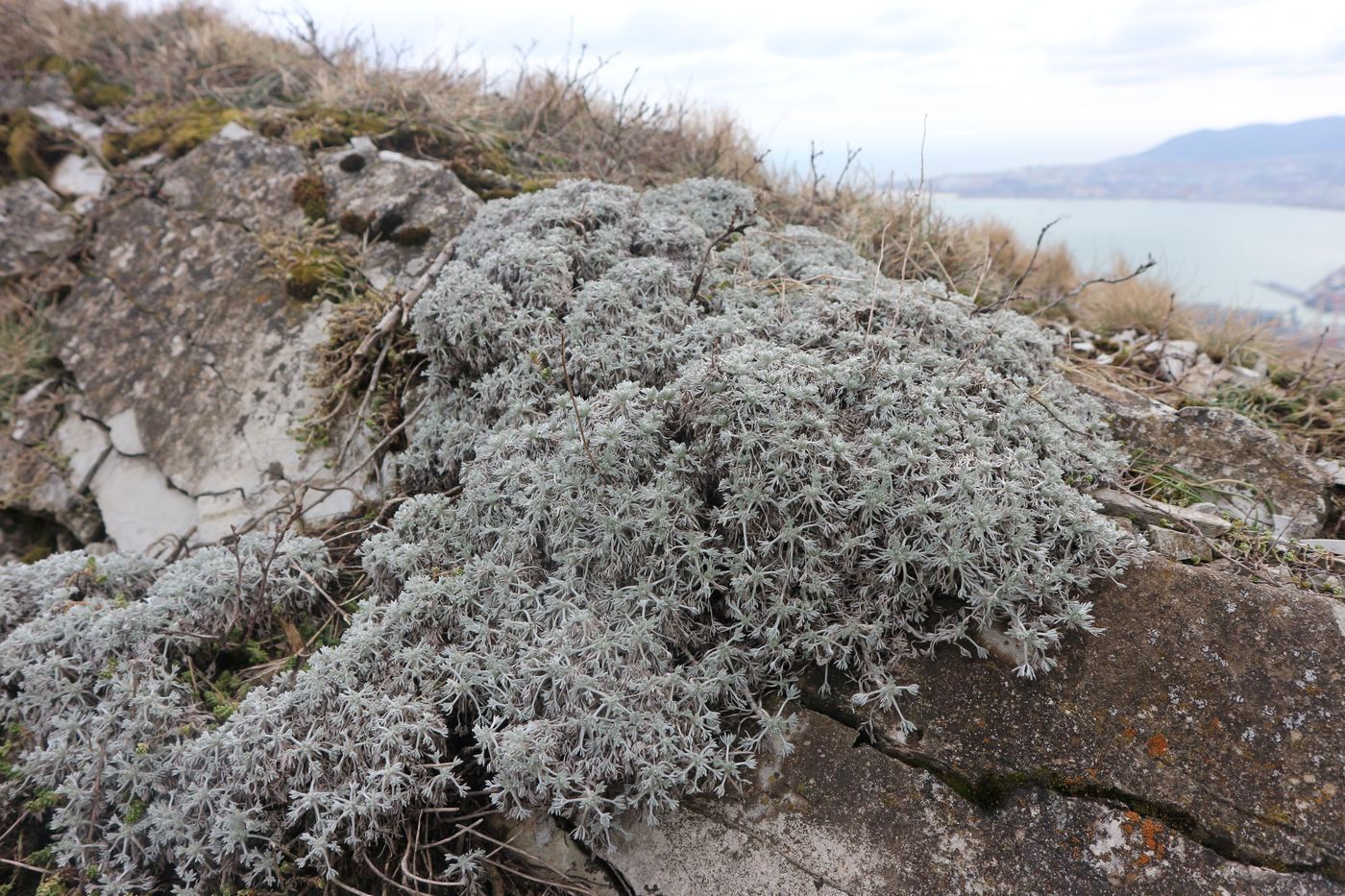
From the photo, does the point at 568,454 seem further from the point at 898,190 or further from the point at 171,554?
the point at 898,190

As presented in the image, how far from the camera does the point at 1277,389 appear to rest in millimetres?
4371

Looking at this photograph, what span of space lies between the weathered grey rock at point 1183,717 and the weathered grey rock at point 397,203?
3971 mm

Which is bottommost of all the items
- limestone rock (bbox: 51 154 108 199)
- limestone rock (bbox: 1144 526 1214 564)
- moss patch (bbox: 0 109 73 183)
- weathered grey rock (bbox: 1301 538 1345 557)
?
weathered grey rock (bbox: 1301 538 1345 557)

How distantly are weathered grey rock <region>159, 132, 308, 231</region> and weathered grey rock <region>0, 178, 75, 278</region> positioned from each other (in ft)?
3.21

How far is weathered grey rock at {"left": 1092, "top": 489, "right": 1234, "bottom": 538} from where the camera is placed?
117 inches

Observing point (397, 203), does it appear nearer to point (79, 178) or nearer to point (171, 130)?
point (171, 130)

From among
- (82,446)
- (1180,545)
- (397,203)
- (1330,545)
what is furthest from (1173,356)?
(82,446)

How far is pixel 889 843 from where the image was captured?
2357 mm

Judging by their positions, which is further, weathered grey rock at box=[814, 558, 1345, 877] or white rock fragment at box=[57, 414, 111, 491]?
white rock fragment at box=[57, 414, 111, 491]

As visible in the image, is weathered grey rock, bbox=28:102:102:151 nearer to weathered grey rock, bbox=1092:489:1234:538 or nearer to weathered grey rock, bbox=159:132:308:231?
weathered grey rock, bbox=159:132:308:231

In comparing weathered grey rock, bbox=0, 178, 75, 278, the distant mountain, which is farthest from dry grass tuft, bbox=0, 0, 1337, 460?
the distant mountain

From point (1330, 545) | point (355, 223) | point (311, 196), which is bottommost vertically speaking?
point (1330, 545)

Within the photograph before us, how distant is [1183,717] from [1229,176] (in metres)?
37.9

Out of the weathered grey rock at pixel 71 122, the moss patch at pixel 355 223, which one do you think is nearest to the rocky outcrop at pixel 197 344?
the moss patch at pixel 355 223
